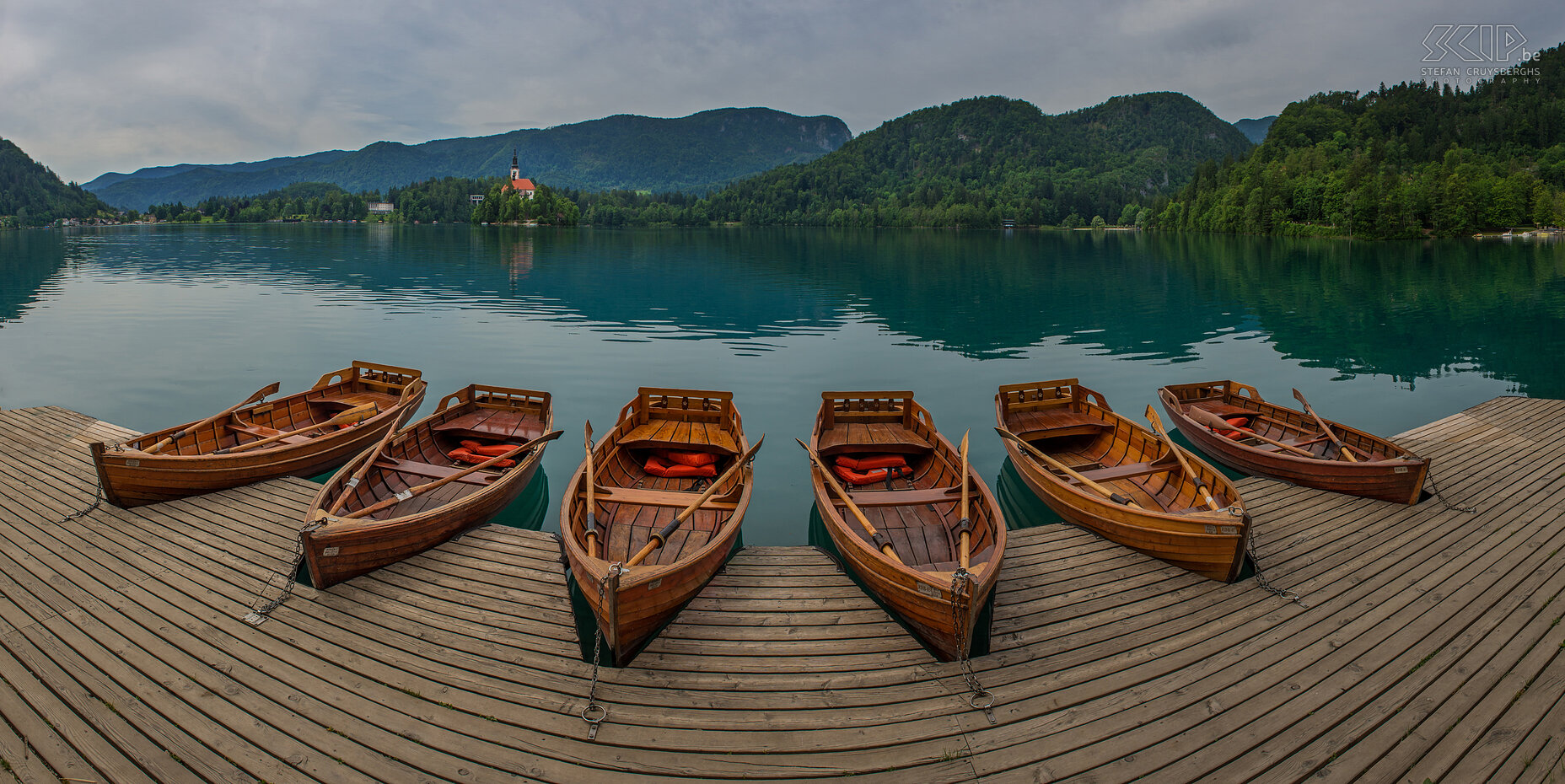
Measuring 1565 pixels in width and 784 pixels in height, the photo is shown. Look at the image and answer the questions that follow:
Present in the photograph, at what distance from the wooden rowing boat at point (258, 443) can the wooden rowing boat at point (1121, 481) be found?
34.9ft

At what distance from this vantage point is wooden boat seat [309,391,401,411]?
14.8 m

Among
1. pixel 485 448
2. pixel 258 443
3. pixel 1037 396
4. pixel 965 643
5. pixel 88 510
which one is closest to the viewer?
pixel 965 643

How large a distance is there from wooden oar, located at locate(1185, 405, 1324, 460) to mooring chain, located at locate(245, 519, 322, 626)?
14331 mm

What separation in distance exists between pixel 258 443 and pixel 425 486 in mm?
4260

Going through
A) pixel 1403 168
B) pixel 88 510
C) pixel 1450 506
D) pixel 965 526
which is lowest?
pixel 88 510

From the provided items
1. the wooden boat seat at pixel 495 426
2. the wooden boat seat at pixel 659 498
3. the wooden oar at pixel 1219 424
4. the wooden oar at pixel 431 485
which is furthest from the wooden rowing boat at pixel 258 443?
the wooden oar at pixel 1219 424

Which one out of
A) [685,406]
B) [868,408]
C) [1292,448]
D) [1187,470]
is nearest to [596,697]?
[685,406]

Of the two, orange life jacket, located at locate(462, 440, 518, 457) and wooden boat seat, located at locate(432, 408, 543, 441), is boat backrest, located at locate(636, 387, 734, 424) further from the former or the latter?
orange life jacket, located at locate(462, 440, 518, 457)

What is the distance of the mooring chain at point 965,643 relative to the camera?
6484 mm

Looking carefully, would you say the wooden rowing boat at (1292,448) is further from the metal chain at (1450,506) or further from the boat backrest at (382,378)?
the boat backrest at (382,378)

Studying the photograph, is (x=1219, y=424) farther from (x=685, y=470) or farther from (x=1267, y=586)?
(x=685, y=470)

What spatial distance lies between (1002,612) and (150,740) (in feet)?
26.1

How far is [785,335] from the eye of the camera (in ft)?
101

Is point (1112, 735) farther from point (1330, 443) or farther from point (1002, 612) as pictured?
point (1330, 443)
